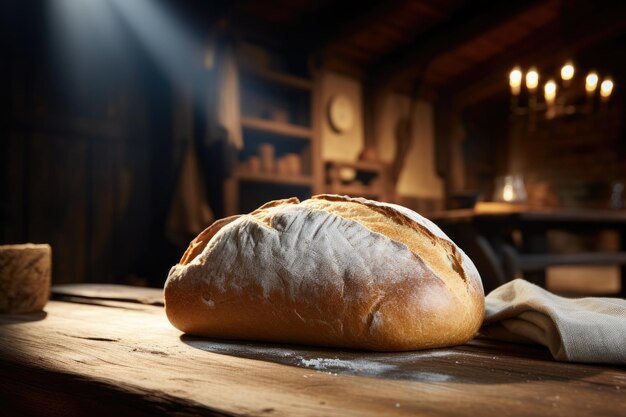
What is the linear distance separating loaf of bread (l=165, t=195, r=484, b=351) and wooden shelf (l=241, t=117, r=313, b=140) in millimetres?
4078

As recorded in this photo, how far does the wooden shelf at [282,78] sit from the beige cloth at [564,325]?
14.2 ft

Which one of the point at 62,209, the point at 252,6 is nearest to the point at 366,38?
→ the point at 252,6

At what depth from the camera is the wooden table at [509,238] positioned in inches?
163

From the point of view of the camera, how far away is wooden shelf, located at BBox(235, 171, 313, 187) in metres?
5.09

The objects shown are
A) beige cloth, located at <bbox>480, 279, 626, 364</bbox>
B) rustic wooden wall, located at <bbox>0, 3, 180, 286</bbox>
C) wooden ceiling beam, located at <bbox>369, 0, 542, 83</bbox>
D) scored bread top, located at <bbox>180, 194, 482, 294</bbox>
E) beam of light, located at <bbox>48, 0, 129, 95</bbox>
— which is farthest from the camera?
wooden ceiling beam, located at <bbox>369, 0, 542, 83</bbox>

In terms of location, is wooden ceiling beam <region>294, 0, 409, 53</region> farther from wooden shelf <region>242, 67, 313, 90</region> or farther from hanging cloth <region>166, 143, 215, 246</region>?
hanging cloth <region>166, 143, 215, 246</region>

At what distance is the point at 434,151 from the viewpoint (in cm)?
833

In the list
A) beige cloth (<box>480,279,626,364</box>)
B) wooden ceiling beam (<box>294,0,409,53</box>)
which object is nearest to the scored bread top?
beige cloth (<box>480,279,626,364</box>)

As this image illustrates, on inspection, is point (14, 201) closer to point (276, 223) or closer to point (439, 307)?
point (276, 223)

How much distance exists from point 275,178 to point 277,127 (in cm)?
48

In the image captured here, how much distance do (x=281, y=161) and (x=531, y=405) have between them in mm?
4974

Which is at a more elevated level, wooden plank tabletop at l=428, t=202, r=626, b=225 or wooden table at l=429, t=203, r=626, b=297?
wooden plank tabletop at l=428, t=202, r=626, b=225

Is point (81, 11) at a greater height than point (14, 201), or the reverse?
point (81, 11)

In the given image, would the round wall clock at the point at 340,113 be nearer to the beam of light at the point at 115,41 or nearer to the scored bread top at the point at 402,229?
the beam of light at the point at 115,41
